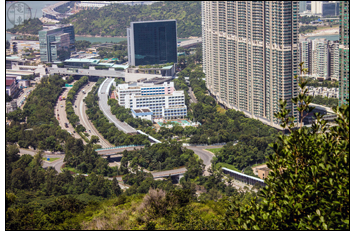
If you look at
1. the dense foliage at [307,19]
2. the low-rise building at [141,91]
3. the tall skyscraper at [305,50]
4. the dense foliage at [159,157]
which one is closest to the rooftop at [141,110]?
the low-rise building at [141,91]

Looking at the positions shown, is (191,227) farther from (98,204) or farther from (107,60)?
(107,60)

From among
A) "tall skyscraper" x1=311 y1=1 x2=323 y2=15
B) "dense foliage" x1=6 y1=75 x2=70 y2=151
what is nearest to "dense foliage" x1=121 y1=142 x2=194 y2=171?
"dense foliage" x1=6 y1=75 x2=70 y2=151

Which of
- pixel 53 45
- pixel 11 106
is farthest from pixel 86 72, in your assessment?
pixel 11 106

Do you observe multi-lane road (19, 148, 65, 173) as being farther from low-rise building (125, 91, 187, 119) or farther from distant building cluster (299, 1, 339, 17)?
distant building cluster (299, 1, 339, 17)

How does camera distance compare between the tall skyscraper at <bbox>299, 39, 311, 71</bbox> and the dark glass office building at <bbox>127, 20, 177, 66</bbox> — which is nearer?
the tall skyscraper at <bbox>299, 39, 311, 71</bbox>

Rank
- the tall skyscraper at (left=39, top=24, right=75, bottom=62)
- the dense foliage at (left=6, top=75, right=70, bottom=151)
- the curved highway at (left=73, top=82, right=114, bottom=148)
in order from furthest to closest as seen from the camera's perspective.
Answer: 1. the tall skyscraper at (left=39, top=24, right=75, bottom=62)
2. the curved highway at (left=73, top=82, right=114, bottom=148)
3. the dense foliage at (left=6, top=75, right=70, bottom=151)
